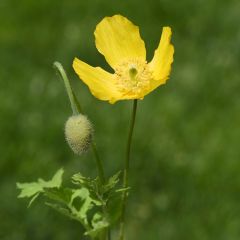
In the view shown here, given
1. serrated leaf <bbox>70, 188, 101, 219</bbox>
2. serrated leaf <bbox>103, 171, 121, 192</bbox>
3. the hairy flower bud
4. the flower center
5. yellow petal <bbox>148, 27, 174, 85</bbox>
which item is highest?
yellow petal <bbox>148, 27, 174, 85</bbox>

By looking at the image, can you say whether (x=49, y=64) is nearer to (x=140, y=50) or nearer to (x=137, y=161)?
(x=137, y=161)

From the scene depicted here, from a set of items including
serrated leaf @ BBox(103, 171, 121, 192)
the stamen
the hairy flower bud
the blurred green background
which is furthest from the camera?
the blurred green background

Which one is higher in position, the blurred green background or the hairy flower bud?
the hairy flower bud

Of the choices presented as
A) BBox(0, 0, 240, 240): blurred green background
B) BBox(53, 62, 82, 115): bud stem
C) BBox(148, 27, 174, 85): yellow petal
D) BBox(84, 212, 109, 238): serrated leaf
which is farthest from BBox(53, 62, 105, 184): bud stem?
BBox(0, 0, 240, 240): blurred green background

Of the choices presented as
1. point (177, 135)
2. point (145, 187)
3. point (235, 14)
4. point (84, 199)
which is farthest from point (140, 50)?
point (235, 14)

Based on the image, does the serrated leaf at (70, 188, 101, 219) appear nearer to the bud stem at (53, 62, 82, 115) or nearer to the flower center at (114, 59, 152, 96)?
the bud stem at (53, 62, 82, 115)

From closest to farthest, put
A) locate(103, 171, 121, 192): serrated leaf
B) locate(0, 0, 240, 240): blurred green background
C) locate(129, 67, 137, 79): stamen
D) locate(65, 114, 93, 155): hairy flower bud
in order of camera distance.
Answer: locate(103, 171, 121, 192): serrated leaf, locate(65, 114, 93, 155): hairy flower bud, locate(129, 67, 137, 79): stamen, locate(0, 0, 240, 240): blurred green background
